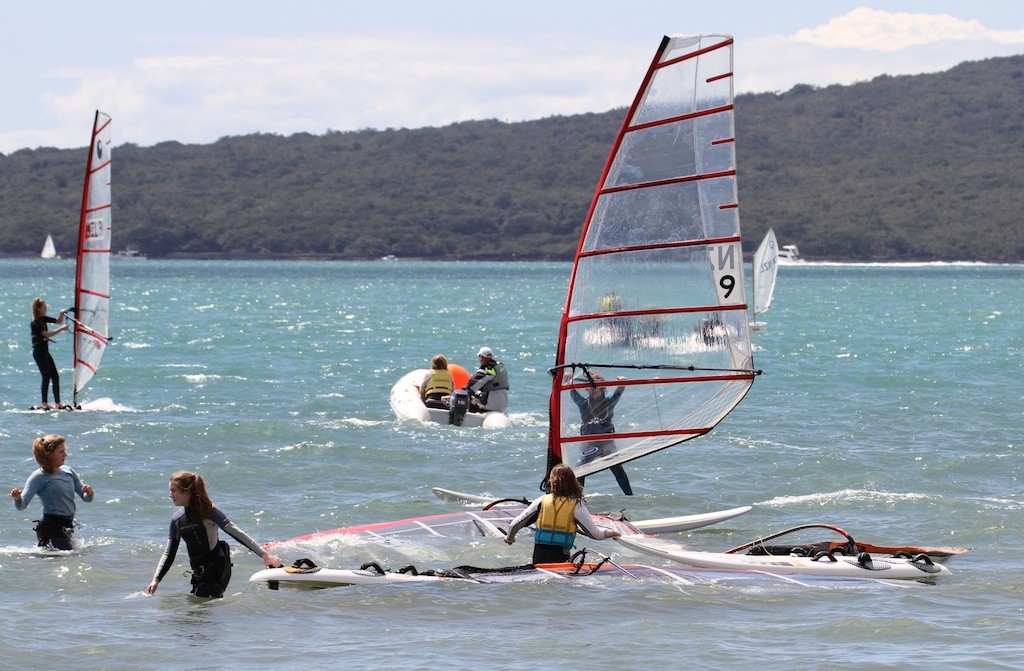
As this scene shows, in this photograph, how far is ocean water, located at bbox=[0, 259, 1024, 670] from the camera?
9344 millimetres

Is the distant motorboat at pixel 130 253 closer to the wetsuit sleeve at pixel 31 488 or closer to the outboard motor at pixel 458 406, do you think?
the outboard motor at pixel 458 406

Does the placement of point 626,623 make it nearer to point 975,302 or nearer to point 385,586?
point 385,586

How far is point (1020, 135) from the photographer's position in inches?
7219

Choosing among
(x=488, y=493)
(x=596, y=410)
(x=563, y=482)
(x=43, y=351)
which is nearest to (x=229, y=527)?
(x=563, y=482)

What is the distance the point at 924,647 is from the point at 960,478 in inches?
275

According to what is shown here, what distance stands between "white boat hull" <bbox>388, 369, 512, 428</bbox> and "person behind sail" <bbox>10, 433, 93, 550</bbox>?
7855 millimetres

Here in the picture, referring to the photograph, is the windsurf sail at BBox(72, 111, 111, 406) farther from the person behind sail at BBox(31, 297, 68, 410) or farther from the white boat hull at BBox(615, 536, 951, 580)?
the white boat hull at BBox(615, 536, 951, 580)

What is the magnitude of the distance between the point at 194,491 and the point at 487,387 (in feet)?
32.2

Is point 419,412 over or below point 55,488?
below

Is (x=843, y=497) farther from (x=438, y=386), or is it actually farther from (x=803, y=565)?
(x=438, y=386)

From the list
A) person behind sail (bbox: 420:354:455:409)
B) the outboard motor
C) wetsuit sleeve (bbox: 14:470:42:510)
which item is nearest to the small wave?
the outboard motor

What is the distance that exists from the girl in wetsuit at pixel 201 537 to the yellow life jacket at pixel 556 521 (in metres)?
1.82

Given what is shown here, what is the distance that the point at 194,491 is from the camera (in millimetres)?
9602

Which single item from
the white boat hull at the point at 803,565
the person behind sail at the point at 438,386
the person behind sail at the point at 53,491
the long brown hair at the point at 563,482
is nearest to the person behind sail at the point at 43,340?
the person behind sail at the point at 438,386
